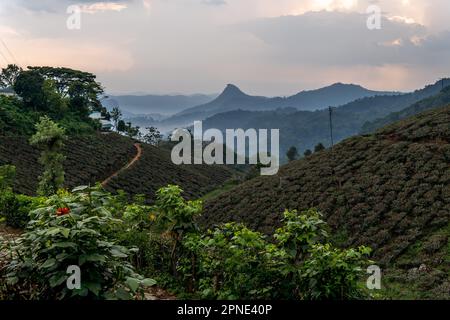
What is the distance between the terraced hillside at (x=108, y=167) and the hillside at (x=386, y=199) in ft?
55.5

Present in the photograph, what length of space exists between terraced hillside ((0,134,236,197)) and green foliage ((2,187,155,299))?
33931mm

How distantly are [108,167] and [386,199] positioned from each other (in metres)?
37.9

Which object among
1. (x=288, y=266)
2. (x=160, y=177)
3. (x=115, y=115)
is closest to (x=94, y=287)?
(x=288, y=266)

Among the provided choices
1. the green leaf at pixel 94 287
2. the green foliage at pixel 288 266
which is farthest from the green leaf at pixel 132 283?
the green foliage at pixel 288 266

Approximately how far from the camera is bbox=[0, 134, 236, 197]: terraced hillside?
4406 centimetres

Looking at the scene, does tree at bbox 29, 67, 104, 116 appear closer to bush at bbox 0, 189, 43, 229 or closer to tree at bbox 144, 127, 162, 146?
tree at bbox 144, 127, 162, 146

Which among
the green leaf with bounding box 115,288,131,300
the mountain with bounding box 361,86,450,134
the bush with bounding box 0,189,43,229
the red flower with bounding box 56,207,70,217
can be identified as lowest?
the bush with bounding box 0,189,43,229

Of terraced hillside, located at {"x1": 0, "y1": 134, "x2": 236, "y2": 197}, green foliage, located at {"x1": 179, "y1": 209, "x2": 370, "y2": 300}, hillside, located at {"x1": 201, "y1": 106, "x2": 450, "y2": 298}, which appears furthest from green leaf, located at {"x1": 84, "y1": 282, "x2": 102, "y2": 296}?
terraced hillside, located at {"x1": 0, "y1": 134, "x2": 236, "y2": 197}

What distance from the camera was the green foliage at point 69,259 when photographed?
3.71m

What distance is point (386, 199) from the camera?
23688 mm

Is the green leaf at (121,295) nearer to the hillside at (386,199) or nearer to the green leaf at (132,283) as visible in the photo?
the green leaf at (132,283)

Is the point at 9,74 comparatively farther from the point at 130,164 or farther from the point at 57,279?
the point at 57,279

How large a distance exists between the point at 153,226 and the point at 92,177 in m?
42.9
